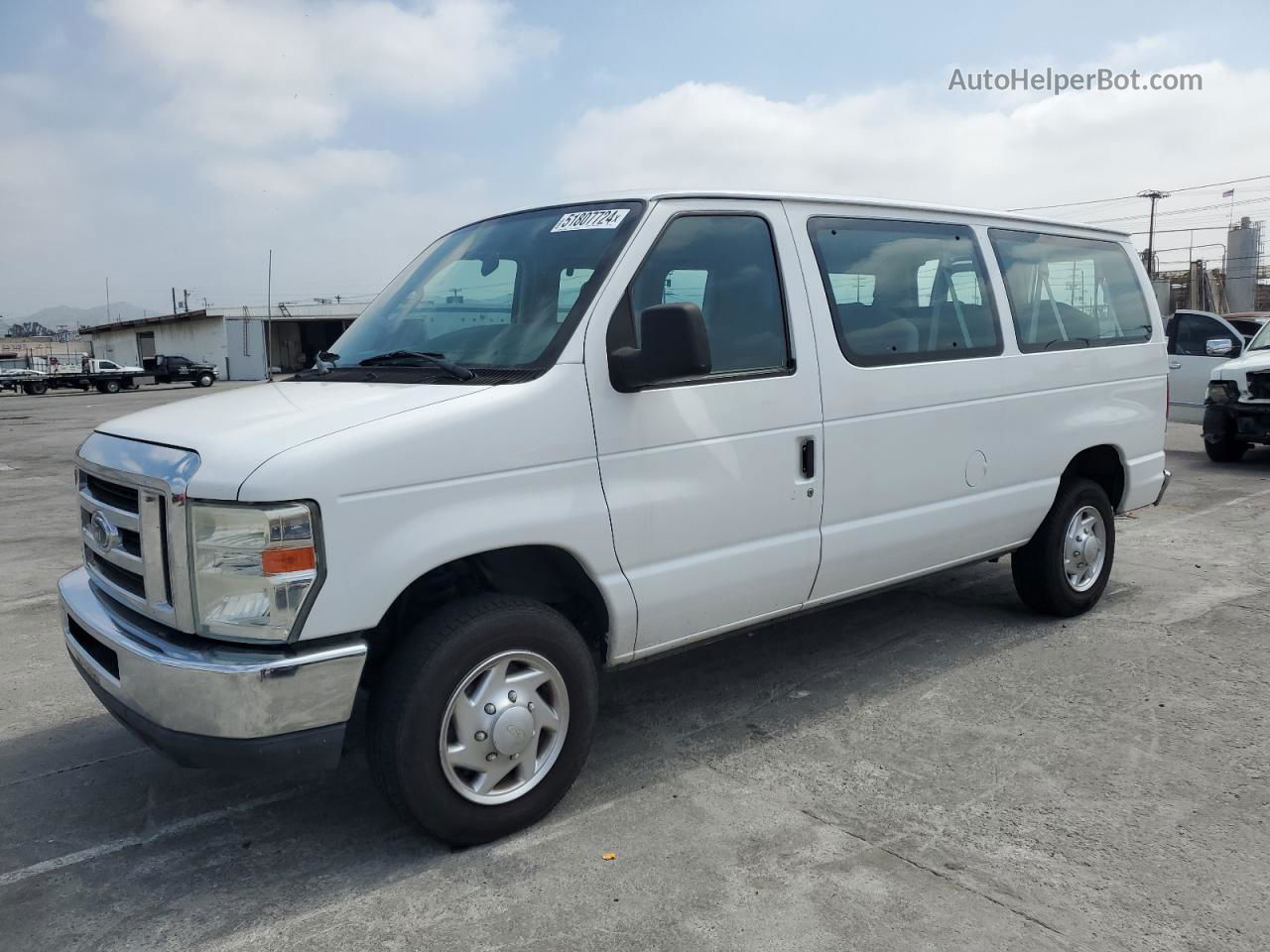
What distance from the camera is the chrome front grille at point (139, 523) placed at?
286 centimetres

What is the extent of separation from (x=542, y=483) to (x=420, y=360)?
726mm

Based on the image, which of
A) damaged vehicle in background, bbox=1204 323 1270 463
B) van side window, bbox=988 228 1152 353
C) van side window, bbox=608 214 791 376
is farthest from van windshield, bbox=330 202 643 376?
damaged vehicle in background, bbox=1204 323 1270 463

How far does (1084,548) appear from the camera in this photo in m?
5.55

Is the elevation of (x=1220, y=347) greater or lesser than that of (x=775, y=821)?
greater

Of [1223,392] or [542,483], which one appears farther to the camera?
[1223,392]

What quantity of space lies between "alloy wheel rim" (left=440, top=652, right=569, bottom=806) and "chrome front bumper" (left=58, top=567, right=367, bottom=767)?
1.18ft

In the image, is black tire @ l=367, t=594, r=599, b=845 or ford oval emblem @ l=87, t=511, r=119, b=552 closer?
black tire @ l=367, t=594, r=599, b=845

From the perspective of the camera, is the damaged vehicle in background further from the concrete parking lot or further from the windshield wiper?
the windshield wiper

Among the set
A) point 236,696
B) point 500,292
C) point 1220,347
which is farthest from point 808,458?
point 1220,347

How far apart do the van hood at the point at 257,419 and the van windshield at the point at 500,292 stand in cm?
30

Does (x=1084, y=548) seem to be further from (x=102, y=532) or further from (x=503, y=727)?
(x=102, y=532)

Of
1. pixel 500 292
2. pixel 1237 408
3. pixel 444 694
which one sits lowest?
pixel 444 694

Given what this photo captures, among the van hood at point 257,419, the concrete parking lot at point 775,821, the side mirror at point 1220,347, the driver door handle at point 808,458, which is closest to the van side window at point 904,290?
the driver door handle at point 808,458

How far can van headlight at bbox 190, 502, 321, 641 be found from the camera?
9.06 ft
